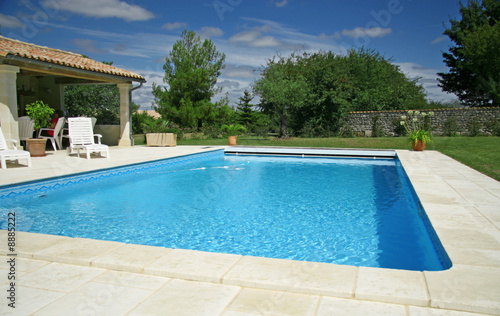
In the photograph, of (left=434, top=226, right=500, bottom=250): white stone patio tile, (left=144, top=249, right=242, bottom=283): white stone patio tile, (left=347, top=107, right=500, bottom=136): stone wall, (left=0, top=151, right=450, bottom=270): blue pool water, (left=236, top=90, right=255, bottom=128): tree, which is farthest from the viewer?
(left=236, top=90, right=255, bottom=128): tree

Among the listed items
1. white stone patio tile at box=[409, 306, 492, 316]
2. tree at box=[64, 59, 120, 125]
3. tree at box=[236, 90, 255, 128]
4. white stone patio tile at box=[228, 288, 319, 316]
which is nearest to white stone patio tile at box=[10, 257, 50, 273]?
white stone patio tile at box=[228, 288, 319, 316]

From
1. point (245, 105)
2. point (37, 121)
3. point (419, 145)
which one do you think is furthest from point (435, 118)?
point (245, 105)

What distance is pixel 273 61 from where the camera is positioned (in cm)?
2436

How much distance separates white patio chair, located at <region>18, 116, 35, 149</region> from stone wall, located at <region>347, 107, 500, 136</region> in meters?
Result: 14.6

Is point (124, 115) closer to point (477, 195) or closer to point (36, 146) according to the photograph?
point (36, 146)

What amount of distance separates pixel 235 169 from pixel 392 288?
760cm

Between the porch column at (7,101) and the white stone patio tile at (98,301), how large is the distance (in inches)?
343

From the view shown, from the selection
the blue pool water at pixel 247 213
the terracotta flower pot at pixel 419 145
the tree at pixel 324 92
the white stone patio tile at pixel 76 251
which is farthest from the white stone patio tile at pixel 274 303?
the tree at pixel 324 92

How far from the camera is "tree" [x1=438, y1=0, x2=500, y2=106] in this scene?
22375 mm

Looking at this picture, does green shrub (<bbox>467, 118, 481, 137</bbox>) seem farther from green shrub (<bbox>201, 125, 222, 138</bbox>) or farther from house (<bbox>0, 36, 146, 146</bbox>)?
house (<bbox>0, 36, 146, 146</bbox>)

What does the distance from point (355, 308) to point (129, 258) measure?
166 cm

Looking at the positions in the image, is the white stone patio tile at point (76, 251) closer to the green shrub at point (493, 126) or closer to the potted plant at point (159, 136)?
the potted plant at point (159, 136)

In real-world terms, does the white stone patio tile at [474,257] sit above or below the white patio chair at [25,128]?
below

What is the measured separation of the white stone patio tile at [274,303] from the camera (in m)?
1.96
